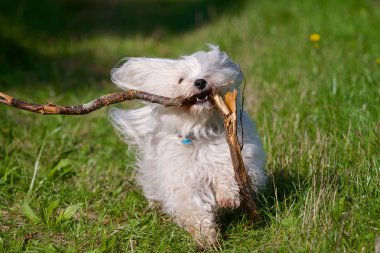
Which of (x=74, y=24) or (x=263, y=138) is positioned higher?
(x=263, y=138)

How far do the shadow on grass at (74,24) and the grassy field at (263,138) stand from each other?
0.17 feet

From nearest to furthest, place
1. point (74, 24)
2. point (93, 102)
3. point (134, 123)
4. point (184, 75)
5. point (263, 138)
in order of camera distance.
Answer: point (93, 102), point (184, 75), point (134, 123), point (263, 138), point (74, 24)

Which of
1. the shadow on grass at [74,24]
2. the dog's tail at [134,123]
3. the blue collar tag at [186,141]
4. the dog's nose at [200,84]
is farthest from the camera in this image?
the shadow on grass at [74,24]

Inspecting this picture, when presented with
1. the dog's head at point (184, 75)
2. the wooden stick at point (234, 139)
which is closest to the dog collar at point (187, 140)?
the dog's head at point (184, 75)

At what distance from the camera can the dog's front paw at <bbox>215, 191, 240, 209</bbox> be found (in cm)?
404

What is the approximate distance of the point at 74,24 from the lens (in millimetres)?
14297

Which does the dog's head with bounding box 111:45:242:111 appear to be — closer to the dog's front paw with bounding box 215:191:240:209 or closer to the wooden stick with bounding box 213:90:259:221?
the wooden stick with bounding box 213:90:259:221

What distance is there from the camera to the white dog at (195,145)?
4.05m

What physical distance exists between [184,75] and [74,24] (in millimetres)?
10636

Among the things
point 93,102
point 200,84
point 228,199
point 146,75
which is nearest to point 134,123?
point 146,75

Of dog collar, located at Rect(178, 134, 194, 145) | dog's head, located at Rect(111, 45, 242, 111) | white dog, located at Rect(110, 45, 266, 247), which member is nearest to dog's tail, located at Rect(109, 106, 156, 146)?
white dog, located at Rect(110, 45, 266, 247)

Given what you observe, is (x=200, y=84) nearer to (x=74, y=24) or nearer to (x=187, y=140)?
(x=187, y=140)

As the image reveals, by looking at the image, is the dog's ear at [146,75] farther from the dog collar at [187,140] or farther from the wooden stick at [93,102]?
the dog collar at [187,140]

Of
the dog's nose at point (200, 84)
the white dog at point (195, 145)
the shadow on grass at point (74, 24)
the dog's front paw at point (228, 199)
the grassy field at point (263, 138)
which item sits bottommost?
the shadow on grass at point (74, 24)
